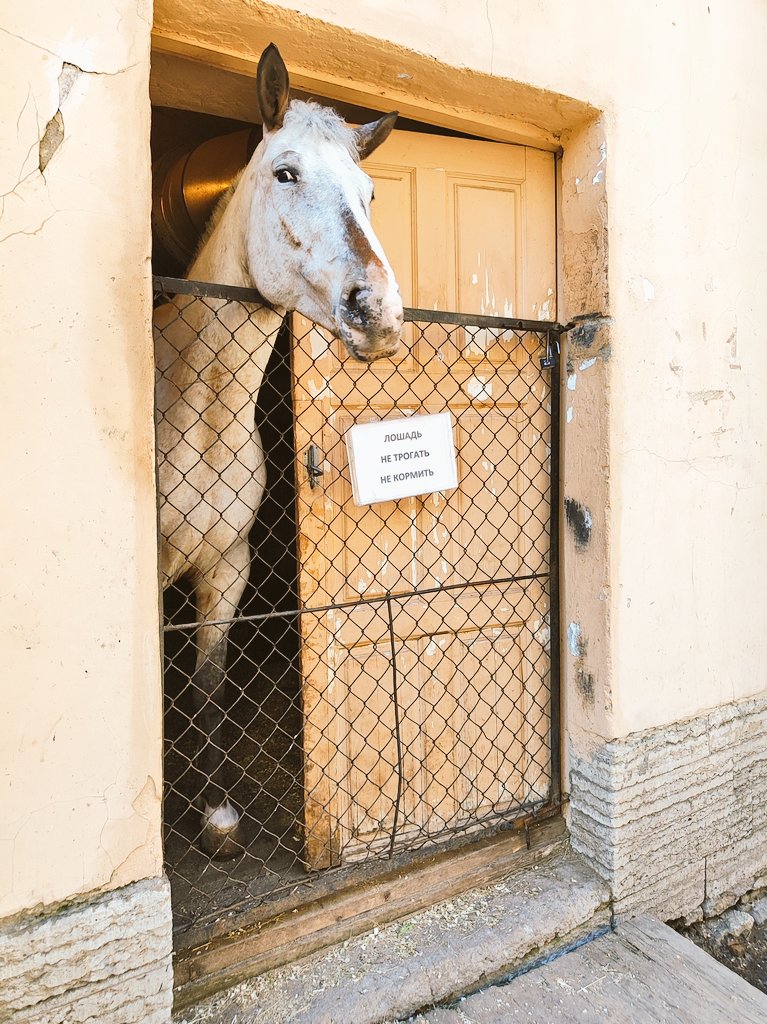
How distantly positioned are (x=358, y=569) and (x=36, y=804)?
122 centimetres

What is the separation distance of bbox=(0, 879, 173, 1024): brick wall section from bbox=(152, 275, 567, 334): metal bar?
1.53m

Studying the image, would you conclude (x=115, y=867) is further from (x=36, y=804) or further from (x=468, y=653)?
(x=468, y=653)

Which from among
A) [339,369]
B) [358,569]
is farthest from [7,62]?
[358,569]

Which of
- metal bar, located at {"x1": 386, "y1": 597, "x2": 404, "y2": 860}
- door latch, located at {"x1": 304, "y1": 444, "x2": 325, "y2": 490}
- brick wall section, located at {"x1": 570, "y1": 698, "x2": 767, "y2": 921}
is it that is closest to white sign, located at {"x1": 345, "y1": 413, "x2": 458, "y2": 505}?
door latch, located at {"x1": 304, "y1": 444, "x2": 325, "y2": 490}

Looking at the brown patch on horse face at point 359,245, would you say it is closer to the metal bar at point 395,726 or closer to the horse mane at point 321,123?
the horse mane at point 321,123

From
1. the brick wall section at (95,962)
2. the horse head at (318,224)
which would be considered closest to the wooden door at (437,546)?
the horse head at (318,224)

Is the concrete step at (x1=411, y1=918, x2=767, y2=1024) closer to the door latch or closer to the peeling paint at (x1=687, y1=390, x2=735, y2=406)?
the door latch

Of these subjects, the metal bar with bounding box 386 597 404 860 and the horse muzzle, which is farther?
the metal bar with bounding box 386 597 404 860

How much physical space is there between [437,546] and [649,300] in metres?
1.20

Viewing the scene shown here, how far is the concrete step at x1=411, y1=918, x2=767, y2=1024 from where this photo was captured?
6.10ft

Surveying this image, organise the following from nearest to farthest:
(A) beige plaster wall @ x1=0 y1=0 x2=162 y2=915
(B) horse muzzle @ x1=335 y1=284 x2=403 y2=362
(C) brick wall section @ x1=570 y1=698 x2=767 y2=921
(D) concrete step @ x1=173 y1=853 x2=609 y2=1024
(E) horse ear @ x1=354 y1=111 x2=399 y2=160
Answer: (A) beige plaster wall @ x1=0 y1=0 x2=162 y2=915 < (B) horse muzzle @ x1=335 y1=284 x2=403 y2=362 < (D) concrete step @ x1=173 y1=853 x2=609 y2=1024 < (E) horse ear @ x1=354 y1=111 x2=399 y2=160 < (C) brick wall section @ x1=570 y1=698 x2=767 y2=921

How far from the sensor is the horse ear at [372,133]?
195 cm

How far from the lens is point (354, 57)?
6.22 feet

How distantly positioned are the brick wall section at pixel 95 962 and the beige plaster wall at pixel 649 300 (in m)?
1.60
